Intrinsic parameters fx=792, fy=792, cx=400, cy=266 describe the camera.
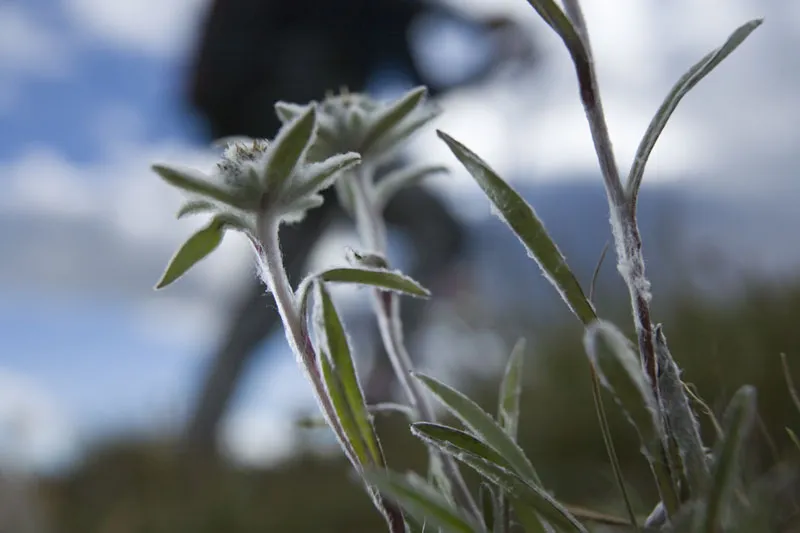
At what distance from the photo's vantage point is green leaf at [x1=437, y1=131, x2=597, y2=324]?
1.50 ft

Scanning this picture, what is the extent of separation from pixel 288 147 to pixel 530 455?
258cm

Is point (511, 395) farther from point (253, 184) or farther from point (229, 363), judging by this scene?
point (229, 363)

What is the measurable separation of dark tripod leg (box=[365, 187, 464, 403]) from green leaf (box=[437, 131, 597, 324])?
179 inches

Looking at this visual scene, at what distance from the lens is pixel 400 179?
73cm

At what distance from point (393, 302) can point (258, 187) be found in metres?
0.18

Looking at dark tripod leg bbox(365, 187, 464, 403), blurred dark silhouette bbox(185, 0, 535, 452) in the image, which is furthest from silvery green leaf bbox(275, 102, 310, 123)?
blurred dark silhouette bbox(185, 0, 535, 452)

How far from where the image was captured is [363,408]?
1.47 feet

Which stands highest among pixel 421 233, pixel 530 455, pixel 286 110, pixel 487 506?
pixel 421 233

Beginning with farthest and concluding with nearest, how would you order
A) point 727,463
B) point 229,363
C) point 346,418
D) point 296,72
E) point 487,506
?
1. point 229,363
2. point 296,72
3. point 487,506
4. point 346,418
5. point 727,463

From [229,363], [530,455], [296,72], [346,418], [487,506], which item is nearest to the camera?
[346,418]

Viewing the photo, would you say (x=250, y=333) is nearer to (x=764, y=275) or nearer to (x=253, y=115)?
(x=253, y=115)

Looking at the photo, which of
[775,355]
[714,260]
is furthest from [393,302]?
[775,355]

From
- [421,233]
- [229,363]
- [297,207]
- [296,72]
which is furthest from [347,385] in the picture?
[229,363]

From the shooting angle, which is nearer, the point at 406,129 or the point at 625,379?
the point at 625,379
